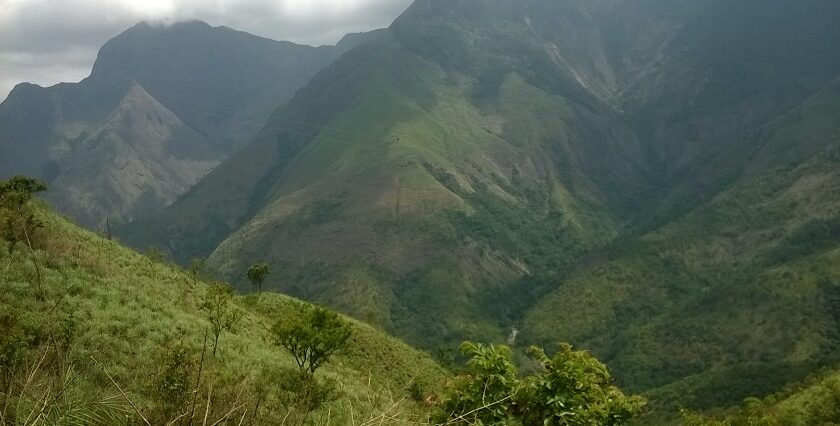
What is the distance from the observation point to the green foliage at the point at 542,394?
34.5 ft

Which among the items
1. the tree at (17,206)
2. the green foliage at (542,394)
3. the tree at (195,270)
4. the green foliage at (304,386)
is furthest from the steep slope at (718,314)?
the green foliage at (542,394)

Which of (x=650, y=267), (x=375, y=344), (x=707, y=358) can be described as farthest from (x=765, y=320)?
(x=375, y=344)

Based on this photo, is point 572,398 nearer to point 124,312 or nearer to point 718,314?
point 124,312

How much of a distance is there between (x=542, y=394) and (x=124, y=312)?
1944 cm

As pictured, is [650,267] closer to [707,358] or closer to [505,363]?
[707,358]

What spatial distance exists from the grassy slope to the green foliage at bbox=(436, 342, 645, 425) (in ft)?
5.97

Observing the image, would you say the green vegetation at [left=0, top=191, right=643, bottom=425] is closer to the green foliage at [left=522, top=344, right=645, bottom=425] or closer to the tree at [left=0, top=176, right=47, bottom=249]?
the green foliage at [left=522, top=344, right=645, bottom=425]

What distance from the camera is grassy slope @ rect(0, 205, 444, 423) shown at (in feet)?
57.4

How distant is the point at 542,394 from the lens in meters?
11.0

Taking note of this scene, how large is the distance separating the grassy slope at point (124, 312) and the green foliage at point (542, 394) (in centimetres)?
182

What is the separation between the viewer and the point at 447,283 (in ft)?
612

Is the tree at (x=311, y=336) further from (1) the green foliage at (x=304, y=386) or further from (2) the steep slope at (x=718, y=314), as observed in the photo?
(2) the steep slope at (x=718, y=314)

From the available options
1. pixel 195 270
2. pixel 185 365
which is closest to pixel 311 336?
pixel 185 365

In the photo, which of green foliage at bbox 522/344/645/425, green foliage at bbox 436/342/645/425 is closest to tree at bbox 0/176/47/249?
green foliage at bbox 436/342/645/425
